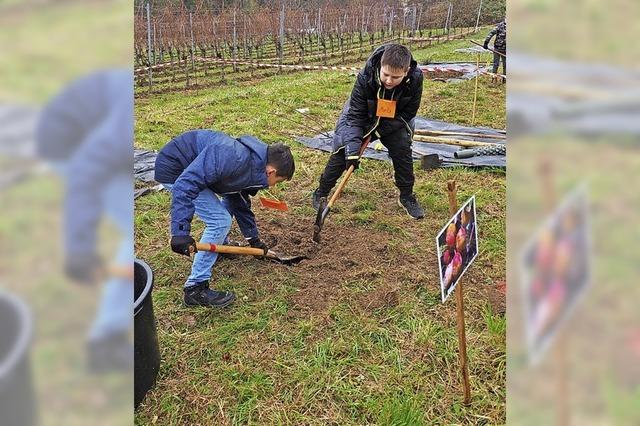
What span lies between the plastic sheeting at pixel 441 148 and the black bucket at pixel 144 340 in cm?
366

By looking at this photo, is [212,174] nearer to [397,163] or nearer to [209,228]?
[209,228]

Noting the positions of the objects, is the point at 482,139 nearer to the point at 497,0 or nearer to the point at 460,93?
the point at 460,93

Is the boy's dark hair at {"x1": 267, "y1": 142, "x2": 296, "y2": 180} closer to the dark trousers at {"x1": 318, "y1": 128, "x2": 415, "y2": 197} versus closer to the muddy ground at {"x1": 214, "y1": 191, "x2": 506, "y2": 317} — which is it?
the muddy ground at {"x1": 214, "y1": 191, "x2": 506, "y2": 317}

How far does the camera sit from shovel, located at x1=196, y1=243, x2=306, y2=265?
2.75 m

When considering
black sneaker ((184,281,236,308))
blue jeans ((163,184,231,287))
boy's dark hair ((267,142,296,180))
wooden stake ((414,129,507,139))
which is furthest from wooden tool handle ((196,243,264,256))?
wooden stake ((414,129,507,139))

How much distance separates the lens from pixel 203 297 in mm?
2934

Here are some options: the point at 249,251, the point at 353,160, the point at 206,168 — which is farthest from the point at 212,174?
the point at 353,160

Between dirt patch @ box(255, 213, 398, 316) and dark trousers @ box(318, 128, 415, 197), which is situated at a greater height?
dark trousers @ box(318, 128, 415, 197)
